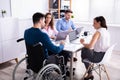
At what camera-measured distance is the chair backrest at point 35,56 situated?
222 centimetres

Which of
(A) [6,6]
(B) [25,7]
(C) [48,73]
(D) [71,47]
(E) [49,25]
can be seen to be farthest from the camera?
(B) [25,7]

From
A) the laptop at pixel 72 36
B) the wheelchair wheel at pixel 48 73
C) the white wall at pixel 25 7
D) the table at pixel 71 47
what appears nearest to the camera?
the wheelchair wheel at pixel 48 73

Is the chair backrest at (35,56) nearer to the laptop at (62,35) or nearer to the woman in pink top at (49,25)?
the laptop at (62,35)

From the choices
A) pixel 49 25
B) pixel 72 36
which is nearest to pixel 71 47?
pixel 72 36

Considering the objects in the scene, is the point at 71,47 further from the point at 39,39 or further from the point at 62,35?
the point at 39,39

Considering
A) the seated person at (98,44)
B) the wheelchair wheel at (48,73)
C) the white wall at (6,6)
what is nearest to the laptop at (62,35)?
the seated person at (98,44)

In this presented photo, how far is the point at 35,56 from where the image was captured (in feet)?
7.48

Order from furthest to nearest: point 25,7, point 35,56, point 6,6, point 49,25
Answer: point 25,7, point 6,6, point 49,25, point 35,56

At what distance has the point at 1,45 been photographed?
3.58 metres

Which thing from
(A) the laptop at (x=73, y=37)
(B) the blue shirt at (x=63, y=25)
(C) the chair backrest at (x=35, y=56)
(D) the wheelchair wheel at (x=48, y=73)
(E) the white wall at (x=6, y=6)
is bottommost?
(D) the wheelchair wheel at (x=48, y=73)

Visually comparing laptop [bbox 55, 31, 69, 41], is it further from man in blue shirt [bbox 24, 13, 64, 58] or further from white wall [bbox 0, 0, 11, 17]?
white wall [bbox 0, 0, 11, 17]

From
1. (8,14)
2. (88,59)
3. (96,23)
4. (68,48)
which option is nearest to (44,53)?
(68,48)

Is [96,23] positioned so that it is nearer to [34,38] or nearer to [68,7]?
[34,38]

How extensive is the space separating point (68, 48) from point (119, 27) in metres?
2.68
